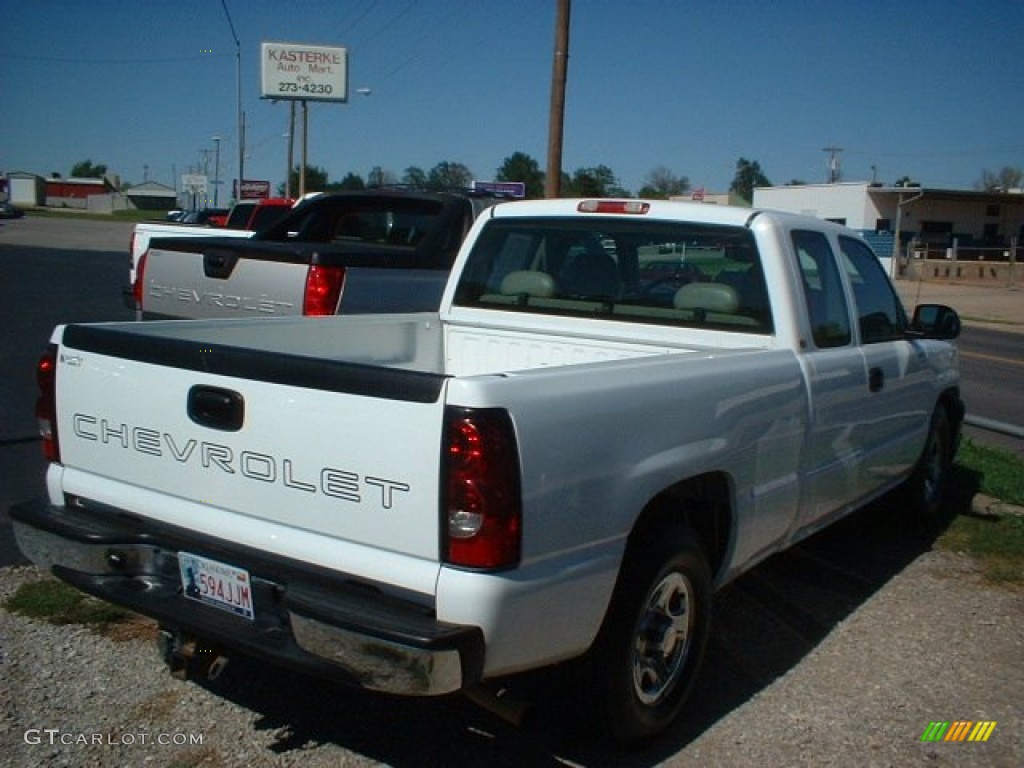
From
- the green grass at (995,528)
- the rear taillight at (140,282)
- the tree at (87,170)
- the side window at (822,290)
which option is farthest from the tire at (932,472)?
the tree at (87,170)

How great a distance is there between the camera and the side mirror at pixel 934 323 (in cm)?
587

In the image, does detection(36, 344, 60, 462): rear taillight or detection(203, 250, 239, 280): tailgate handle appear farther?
detection(203, 250, 239, 280): tailgate handle

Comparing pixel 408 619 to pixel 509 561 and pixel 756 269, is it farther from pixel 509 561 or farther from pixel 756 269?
pixel 756 269

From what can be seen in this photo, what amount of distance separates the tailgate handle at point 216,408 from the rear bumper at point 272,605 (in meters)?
0.37

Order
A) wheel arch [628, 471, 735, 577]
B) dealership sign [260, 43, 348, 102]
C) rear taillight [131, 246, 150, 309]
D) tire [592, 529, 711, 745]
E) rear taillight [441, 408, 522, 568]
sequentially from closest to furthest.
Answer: rear taillight [441, 408, 522, 568] → tire [592, 529, 711, 745] → wheel arch [628, 471, 735, 577] → rear taillight [131, 246, 150, 309] → dealership sign [260, 43, 348, 102]

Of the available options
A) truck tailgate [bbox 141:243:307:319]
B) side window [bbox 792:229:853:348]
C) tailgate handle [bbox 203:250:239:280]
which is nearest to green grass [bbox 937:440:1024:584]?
side window [bbox 792:229:853:348]

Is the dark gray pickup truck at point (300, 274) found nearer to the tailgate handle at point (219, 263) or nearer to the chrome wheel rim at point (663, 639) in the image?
the tailgate handle at point (219, 263)

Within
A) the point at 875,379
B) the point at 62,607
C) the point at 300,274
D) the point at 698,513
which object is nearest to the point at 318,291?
the point at 300,274

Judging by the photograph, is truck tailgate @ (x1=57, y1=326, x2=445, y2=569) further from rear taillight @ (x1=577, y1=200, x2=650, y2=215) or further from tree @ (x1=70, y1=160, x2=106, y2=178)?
tree @ (x1=70, y1=160, x2=106, y2=178)

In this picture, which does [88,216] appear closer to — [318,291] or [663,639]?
[318,291]

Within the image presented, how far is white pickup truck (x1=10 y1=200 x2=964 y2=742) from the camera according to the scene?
2.84 m

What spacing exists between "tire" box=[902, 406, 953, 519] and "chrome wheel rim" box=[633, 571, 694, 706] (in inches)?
121

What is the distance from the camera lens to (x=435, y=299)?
7.95 metres

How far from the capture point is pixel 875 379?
5.03 m
